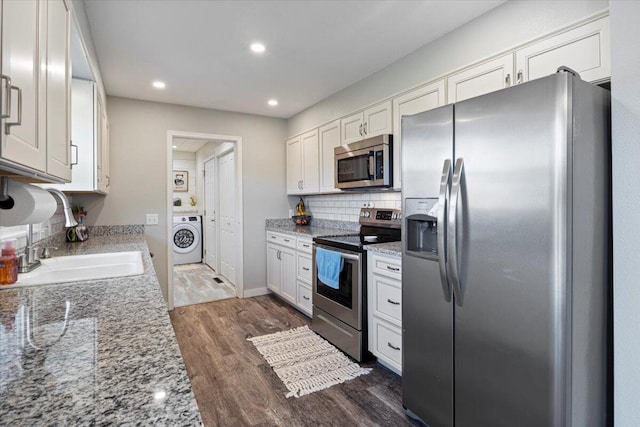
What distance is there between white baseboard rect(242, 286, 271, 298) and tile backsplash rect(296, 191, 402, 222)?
46.3 inches

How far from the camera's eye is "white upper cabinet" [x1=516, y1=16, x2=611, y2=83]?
1.62 metres

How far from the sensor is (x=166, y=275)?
397 cm

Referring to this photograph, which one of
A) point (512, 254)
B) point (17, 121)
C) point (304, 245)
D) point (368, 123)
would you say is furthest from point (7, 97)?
point (304, 245)

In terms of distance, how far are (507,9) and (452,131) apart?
0.98 meters

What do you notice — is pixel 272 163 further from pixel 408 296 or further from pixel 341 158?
pixel 408 296

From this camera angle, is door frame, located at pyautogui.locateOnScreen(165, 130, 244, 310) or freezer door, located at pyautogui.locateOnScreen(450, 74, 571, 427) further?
door frame, located at pyautogui.locateOnScreen(165, 130, 244, 310)

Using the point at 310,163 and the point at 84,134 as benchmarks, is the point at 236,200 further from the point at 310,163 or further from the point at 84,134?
the point at 84,134

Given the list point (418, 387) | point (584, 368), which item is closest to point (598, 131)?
point (584, 368)

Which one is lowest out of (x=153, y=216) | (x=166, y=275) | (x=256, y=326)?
(x=256, y=326)

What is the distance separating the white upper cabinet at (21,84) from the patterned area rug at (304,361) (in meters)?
1.97

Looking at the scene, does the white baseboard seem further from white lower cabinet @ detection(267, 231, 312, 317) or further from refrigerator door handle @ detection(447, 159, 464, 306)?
refrigerator door handle @ detection(447, 159, 464, 306)

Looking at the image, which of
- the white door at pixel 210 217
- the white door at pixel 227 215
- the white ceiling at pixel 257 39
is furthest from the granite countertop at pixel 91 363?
the white door at pixel 210 217

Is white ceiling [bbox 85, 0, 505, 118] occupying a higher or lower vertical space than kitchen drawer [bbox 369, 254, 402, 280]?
higher

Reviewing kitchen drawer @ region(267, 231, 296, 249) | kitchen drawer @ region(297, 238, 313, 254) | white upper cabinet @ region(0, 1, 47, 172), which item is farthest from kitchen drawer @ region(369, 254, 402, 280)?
white upper cabinet @ region(0, 1, 47, 172)
